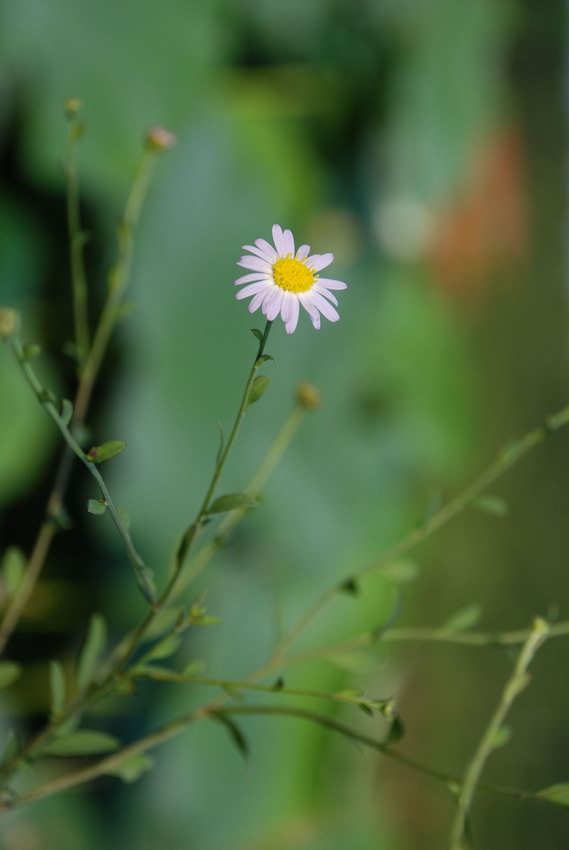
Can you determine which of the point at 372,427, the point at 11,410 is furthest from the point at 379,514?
the point at 11,410

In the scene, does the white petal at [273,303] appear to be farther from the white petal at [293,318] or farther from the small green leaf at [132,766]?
the small green leaf at [132,766]

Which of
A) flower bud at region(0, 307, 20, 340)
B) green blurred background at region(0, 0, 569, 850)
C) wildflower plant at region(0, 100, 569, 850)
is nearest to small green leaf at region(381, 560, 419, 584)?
wildflower plant at region(0, 100, 569, 850)

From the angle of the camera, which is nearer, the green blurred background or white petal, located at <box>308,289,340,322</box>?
white petal, located at <box>308,289,340,322</box>

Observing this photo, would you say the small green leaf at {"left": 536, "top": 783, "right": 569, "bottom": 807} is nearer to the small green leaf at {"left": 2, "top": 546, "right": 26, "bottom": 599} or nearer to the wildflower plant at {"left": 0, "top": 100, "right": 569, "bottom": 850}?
the wildflower plant at {"left": 0, "top": 100, "right": 569, "bottom": 850}

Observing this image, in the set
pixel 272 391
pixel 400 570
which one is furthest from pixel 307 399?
A: pixel 272 391

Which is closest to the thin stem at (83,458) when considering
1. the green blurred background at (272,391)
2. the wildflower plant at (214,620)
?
the wildflower plant at (214,620)

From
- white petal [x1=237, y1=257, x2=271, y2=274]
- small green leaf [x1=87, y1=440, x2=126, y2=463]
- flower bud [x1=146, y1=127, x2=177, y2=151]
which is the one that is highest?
flower bud [x1=146, y1=127, x2=177, y2=151]

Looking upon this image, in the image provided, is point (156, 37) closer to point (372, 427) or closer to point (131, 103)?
point (131, 103)

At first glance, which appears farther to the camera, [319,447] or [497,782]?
[497,782]
